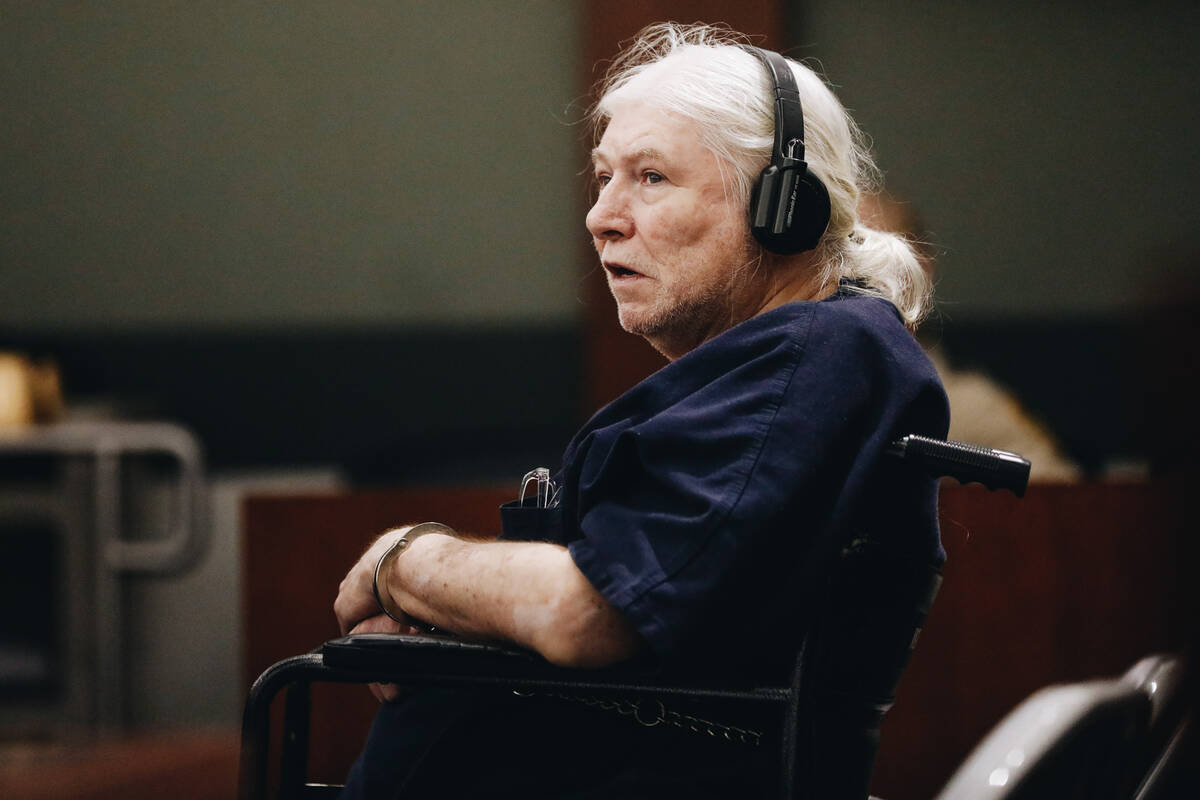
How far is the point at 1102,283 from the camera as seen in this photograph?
11.8ft

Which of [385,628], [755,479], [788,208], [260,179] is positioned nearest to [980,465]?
[755,479]

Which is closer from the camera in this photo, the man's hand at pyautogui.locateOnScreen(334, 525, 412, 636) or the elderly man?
the elderly man

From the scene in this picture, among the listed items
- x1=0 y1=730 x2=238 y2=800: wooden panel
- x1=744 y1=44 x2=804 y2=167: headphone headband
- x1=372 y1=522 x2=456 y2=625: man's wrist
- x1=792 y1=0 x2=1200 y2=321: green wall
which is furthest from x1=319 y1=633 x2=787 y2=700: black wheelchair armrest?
x1=792 y1=0 x2=1200 y2=321: green wall

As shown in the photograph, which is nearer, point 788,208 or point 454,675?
point 454,675

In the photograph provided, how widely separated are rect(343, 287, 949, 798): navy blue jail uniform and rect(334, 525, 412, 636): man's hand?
0.12m

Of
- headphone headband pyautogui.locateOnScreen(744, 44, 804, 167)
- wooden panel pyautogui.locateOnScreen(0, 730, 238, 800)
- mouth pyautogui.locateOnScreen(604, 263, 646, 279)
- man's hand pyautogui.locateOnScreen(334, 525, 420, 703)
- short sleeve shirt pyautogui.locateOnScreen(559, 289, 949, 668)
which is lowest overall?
wooden panel pyautogui.locateOnScreen(0, 730, 238, 800)

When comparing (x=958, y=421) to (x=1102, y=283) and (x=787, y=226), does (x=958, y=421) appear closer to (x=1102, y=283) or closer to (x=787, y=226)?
(x=787, y=226)

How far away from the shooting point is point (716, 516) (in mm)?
778

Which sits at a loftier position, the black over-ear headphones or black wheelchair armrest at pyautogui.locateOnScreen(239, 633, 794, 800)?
the black over-ear headphones

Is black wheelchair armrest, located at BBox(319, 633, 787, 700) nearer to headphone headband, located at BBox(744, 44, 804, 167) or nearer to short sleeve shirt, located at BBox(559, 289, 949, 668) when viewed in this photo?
short sleeve shirt, located at BBox(559, 289, 949, 668)

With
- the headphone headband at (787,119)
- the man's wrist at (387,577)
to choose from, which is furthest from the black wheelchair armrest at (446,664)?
the headphone headband at (787,119)

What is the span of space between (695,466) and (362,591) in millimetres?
328

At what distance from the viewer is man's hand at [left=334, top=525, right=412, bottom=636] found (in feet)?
3.19

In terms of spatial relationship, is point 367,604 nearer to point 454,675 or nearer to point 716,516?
point 454,675
